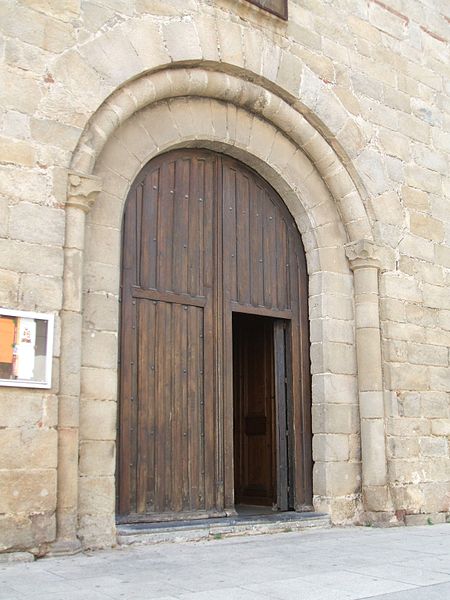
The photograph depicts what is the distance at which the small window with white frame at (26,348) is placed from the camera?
471cm

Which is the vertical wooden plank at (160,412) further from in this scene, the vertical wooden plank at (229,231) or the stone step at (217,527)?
the vertical wooden plank at (229,231)

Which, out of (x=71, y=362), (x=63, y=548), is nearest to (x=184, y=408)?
(x=71, y=362)

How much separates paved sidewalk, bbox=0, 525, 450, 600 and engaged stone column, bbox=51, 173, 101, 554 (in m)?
0.26

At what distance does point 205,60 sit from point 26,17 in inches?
61.8

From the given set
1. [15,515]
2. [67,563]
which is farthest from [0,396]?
[67,563]

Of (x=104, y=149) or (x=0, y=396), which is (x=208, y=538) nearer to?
(x=0, y=396)

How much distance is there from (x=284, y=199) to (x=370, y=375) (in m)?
1.89

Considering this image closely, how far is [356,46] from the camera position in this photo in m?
7.41

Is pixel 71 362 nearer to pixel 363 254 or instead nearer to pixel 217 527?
pixel 217 527

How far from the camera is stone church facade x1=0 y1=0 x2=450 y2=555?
497 centimetres

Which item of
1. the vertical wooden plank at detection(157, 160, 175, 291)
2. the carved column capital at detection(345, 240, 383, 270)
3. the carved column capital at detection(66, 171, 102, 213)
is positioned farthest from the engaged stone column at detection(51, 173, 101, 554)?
the carved column capital at detection(345, 240, 383, 270)

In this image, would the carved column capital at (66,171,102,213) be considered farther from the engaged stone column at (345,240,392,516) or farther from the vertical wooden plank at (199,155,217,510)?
the engaged stone column at (345,240,392,516)

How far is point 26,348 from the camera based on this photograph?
4.82m

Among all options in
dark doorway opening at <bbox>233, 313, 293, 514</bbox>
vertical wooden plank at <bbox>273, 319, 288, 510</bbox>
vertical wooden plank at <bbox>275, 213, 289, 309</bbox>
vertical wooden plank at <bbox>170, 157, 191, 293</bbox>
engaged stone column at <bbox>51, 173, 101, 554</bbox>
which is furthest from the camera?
dark doorway opening at <bbox>233, 313, 293, 514</bbox>
